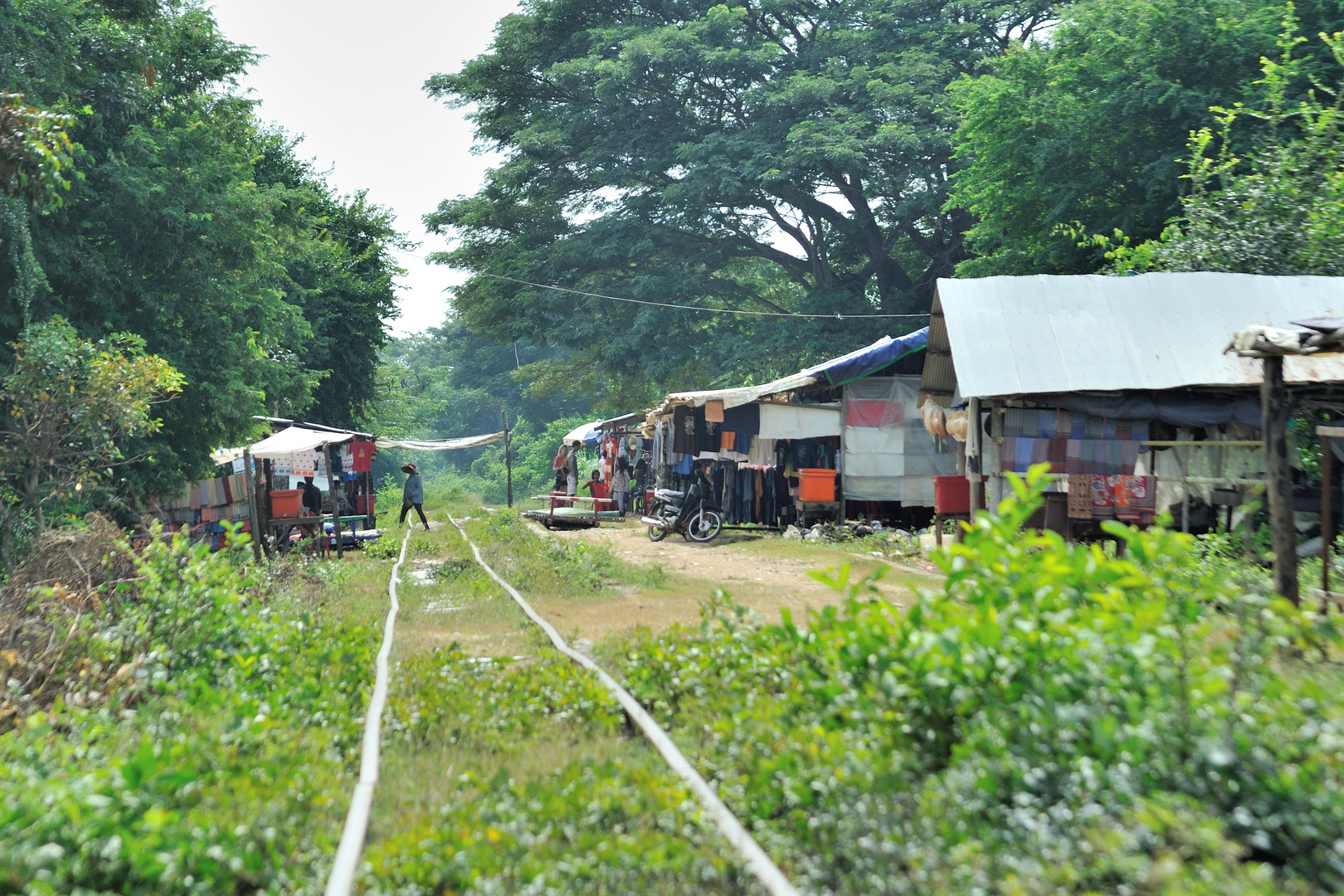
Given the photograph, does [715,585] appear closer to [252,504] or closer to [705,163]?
[252,504]

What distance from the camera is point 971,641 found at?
438 centimetres

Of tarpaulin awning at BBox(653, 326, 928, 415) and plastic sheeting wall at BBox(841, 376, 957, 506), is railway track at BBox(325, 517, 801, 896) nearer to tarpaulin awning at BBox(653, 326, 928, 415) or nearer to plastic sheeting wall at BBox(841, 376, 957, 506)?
tarpaulin awning at BBox(653, 326, 928, 415)

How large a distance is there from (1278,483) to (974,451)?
243 inches

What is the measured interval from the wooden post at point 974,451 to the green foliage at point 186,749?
8.26m

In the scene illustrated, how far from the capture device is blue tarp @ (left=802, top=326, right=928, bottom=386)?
1838 centimetres

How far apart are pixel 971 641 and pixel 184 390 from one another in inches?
544

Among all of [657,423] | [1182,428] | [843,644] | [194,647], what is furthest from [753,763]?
[657,423]

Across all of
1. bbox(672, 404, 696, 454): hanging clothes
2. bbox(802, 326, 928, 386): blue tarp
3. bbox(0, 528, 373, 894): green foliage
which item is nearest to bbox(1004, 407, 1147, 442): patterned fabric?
bbox(802, 326, 928, 386): blue tarp

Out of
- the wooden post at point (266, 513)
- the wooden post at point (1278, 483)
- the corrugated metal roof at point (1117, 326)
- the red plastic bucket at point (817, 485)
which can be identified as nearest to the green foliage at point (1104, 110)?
the corrugated metal roof at point (1117, 326)

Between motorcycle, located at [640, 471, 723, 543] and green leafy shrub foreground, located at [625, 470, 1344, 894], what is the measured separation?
1367 centimetres

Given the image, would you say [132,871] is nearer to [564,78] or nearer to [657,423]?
[657,423]

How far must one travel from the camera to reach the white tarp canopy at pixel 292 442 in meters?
17.8

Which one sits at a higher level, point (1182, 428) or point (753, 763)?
point (1182, 428)

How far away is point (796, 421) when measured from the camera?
18938 mm
